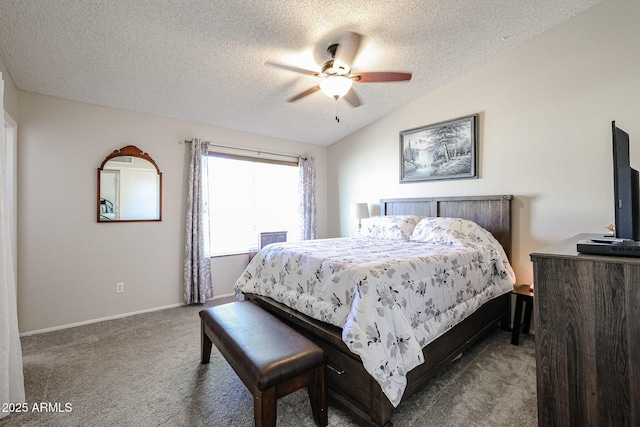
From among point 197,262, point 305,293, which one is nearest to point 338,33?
point 305,293

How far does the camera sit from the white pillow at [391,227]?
3424 millimetres

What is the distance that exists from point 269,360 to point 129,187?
2967mm

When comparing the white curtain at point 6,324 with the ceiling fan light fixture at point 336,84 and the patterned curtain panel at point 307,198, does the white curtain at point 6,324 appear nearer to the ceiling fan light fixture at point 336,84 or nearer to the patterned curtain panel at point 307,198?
the ceiling fan light fixture at point 336,84

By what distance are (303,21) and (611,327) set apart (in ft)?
8.69

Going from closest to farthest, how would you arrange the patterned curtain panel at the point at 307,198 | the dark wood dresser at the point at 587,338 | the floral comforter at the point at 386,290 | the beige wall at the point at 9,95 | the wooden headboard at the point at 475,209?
the dark wood dresser at the point at 587,338
the floral comforter at the point at 386,290
the beige wall at the point at 9,95
the wooden headboard at the point at 475,209
the patterned curtain panel at the point at 307,198

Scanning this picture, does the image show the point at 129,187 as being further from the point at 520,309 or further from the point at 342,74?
the point at 520,309

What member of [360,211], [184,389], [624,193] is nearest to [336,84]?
[624,193]

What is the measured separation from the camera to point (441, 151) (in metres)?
3.60

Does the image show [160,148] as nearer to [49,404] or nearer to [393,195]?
[49,404]

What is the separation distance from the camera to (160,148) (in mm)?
3543

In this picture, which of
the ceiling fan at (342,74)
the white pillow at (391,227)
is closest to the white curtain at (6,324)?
the ceiling fan at (342,74)

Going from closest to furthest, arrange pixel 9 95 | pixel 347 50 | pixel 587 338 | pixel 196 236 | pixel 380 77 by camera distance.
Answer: pixel 587 338 < pixel 347 50 < pixel 380 77 < pixel 9 95 < pixel 196 236

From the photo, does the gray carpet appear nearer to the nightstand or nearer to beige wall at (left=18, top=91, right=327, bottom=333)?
the nightstand

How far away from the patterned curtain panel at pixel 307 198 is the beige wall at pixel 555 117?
1.99 m
